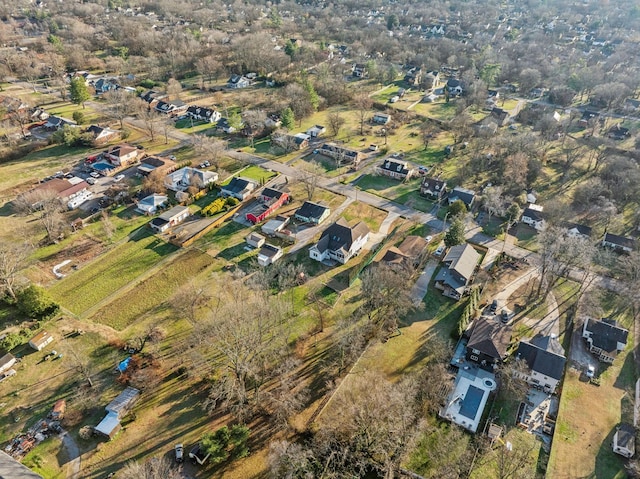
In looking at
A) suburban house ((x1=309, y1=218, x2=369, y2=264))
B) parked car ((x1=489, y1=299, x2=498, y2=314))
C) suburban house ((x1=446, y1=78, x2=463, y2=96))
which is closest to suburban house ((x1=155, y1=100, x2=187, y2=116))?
suburban house ((x1=309, y1=218, x2=369, y2=264))

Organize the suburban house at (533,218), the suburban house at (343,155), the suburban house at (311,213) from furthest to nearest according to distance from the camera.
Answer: the suburban house at (343,155)
the suburban house at (311,213)
the suburban house at (533,218)

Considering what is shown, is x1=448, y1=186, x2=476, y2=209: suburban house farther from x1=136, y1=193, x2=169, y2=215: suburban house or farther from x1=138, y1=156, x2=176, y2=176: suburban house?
x1=138, y1=156, x2=176, y2=176: suburban house

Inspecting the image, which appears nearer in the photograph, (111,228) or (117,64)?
(111,228)

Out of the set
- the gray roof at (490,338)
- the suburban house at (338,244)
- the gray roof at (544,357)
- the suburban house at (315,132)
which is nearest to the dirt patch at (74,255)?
the suburban house at (338,244)

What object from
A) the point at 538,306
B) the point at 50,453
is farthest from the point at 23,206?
the point at 538,306

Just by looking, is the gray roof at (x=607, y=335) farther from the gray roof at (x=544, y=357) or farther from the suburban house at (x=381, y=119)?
the suburban house at (x=381, y=119)

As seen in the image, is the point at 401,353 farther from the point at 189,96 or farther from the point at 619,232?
the point at 189,96
